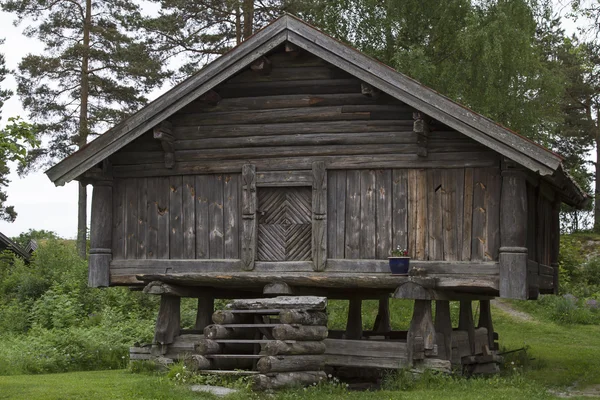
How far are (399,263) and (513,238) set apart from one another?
6.63 feet

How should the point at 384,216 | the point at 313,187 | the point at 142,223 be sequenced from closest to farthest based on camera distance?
1. the point at 384,216
2. the point at 313,187
3. the point at 142,223

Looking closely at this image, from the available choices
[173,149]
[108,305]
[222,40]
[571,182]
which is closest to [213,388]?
[173,149]

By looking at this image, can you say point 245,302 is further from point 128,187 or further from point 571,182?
point 571,182

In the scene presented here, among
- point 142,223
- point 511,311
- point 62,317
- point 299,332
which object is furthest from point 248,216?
point 511,311

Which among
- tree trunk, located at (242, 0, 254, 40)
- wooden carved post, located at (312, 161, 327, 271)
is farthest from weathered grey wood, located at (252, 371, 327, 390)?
tree trunk, located at (242, 0, 254, 40)

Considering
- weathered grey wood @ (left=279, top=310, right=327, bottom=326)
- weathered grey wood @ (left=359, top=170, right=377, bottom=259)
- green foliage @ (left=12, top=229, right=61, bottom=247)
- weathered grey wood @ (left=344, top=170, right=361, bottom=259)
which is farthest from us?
green foliage @ (left=12, top=229, right=61, bottom=247)

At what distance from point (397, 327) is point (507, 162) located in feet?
38.7

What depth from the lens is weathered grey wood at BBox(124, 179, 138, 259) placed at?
60.6ft

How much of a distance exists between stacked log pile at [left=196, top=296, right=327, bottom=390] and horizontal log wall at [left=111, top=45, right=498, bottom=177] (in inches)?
125

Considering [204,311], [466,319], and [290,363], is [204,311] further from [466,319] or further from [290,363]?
[466,319]

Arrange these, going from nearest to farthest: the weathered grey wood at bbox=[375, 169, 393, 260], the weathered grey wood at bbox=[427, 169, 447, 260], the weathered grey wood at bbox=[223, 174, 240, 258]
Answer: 1. the weathered grey wood at bbox=[427, 169, 447, 260]
2. the weathered grey wood at bbox=[375, 169, 393, 260]
3. the weathered grey wood at bbox=[223, 174, 240, 258]

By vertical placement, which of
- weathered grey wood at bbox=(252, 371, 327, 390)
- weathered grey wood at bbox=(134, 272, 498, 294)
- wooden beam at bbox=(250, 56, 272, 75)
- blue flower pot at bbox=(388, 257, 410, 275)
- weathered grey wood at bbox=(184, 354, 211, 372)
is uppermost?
wooden beam at bbox=(250, 56, 272, 75)

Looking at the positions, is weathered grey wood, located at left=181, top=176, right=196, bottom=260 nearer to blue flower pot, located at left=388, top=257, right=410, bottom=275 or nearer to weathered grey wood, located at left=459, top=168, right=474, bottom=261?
blue flower pot, located at left=388, top=257, right=410, bottom=275

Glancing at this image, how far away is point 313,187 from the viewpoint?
56.3 feet
